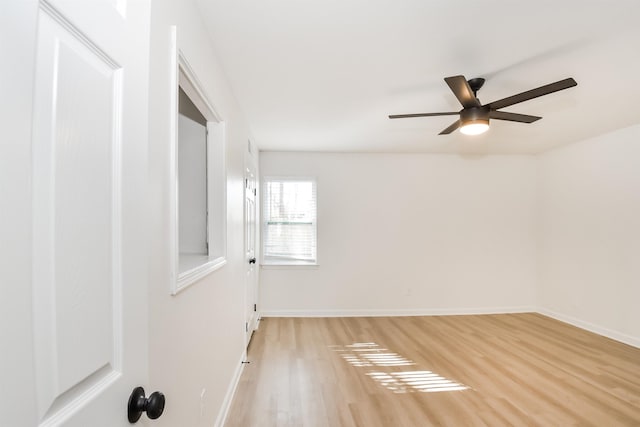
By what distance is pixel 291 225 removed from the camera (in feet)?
16.6

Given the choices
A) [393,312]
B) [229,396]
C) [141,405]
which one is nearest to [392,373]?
[229,396]

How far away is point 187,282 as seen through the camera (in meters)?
1.48

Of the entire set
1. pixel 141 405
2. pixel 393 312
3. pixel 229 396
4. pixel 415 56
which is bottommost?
pixel 393 312

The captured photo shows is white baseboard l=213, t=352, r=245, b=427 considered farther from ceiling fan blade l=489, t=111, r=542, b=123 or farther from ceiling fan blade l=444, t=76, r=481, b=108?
ceiling fan blade l=489, t=111, r=542, b=123

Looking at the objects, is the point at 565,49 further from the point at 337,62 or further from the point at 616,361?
the point at 616,361

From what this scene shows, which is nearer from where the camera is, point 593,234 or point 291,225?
point 593,234

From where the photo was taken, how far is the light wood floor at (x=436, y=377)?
237cm

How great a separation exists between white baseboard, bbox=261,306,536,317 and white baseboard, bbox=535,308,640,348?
32 centimetres

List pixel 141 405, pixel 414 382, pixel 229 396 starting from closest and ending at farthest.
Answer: pixel 141 405 < pixel 229 396 < pixel 414 382

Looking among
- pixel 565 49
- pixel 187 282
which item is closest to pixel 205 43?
pixel 187 282

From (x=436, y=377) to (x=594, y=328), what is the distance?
2.79 metres

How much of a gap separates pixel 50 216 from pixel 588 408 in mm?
3477

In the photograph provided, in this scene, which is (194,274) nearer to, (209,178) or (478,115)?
(209,178)

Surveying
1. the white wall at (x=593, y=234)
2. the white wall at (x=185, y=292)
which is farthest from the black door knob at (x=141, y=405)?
the white wall at (x=593, y=234)
